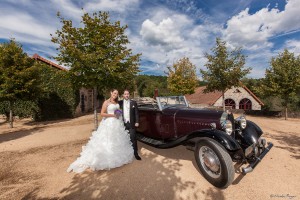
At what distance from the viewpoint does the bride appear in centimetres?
457

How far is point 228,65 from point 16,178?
16.0 metres

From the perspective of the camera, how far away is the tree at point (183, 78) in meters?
24.8

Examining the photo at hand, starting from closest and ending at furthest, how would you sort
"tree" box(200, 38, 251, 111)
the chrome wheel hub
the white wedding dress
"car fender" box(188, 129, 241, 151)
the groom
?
"car fender" box(188, 129, 241, 151) < the chrome wheel hub < the white wedding dress < the groom < "tree" box(200, 38, 251, 111)

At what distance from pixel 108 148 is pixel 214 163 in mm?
2628

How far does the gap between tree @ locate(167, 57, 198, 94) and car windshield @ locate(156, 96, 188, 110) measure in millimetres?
18925

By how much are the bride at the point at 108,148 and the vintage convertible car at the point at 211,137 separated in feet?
3.14

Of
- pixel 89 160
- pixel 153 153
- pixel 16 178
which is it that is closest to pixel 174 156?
pixel 153 153

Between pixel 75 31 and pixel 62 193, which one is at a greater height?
pixel 75 31

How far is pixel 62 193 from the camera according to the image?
3.58m

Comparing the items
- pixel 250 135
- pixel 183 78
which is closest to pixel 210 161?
pixel 250 135

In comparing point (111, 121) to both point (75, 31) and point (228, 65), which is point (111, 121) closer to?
point (75, 31)

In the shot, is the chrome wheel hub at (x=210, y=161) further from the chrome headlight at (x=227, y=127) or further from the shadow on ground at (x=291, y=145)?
the shadow on ground at (x=291, y=145)

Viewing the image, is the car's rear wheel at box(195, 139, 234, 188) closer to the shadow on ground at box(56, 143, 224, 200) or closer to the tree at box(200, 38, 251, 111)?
the shadow on ground at box(56, 143, 224, 200)

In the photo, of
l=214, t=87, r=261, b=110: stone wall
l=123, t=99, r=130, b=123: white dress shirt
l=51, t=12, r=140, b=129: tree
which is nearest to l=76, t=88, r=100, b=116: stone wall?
l=51, t=12, r=140, b=129: tree
